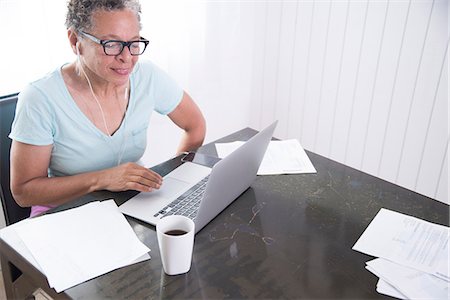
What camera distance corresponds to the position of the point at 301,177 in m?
1.26

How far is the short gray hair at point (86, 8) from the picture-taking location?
1.17 m

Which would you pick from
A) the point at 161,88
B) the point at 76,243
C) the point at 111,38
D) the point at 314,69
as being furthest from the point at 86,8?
the point at 314,69

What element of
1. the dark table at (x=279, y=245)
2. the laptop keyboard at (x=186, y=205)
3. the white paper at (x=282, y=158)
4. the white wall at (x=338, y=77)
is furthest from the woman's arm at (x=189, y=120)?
the white wall at (x=338, y=77)

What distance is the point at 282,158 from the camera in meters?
1.37

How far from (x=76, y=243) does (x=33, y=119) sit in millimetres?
458

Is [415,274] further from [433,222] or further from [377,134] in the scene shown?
[377,134]

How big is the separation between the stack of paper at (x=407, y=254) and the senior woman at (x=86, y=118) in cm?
56

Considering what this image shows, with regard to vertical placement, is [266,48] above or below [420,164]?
above

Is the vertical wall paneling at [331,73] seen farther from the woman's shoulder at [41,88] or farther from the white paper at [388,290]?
the white paper at [388,290]

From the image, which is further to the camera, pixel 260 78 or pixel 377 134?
pixel 260 78

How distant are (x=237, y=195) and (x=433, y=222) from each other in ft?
1.62

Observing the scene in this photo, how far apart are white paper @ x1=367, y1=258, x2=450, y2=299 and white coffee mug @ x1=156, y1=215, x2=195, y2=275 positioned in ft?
1.24

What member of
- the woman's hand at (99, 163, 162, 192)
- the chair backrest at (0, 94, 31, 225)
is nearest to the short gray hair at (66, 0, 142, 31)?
the chair backrest at (0, 94, 31, 225)

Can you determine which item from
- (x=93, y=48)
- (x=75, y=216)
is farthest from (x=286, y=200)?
(x=93, y=48)
